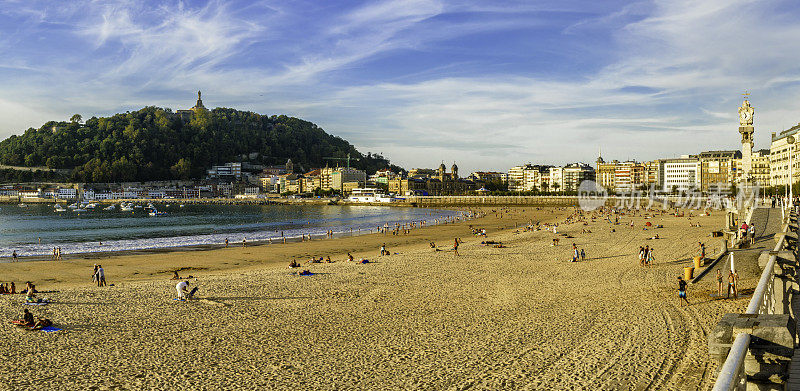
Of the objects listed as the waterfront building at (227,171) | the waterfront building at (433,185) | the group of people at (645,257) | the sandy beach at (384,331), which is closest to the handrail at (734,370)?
the sandy beach at (384,331)

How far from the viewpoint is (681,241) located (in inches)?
1241

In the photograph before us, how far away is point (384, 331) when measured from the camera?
41.2 feet

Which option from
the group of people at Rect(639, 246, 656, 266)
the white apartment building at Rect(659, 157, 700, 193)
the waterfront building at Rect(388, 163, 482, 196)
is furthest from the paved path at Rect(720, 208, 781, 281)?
the waterfront building at Rect(388, 163, 482, 196)

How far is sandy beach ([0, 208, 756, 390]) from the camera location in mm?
9500

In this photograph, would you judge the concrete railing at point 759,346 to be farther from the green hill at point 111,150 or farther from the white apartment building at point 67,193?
the green hill at point 111,150

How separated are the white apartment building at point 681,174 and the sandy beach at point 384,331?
119 meters

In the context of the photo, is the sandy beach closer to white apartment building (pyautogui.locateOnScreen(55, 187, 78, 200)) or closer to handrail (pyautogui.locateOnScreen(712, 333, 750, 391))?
handrail (pyautogui.locateOnScreen(712, 333, 750, 391))

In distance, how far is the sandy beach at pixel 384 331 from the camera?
9.50 metres

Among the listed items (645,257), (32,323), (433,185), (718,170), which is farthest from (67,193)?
(718,170)

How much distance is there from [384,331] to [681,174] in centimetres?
13744

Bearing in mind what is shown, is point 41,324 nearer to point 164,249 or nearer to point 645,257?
point 645,257

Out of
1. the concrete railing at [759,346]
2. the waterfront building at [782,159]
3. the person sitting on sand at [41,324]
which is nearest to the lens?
the concrete railing at [759,346]

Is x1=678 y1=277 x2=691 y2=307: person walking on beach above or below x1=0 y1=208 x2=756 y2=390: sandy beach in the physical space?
above

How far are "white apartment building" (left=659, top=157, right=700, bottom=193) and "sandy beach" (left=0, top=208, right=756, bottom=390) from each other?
11860cm
